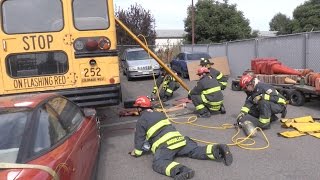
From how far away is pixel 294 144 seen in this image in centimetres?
691

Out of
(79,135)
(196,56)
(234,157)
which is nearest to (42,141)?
(79,135)

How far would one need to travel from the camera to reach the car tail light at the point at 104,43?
7.25 metres

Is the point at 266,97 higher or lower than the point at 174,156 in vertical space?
higher

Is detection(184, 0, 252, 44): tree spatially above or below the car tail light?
above

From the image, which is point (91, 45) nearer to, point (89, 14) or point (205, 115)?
point (89, 14)

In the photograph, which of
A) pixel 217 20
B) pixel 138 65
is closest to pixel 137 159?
pixel 138 65

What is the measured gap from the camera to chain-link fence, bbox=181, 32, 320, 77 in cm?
1417

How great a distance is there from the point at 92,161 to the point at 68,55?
116 inches

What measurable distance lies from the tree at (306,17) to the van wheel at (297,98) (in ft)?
136

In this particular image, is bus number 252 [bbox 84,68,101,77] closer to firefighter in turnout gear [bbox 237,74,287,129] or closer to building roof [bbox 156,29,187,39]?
firefighter in turnout gear [bbox 237,74,287,129]

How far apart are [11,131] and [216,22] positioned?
4001cm

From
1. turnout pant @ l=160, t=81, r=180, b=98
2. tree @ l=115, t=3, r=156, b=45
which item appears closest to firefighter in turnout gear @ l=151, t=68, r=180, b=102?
turnout pant @ l=160, t=81, r=180, b=98

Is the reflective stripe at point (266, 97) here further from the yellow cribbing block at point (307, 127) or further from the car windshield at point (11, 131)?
the car windshield at point (11, 131)

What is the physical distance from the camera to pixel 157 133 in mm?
5980
